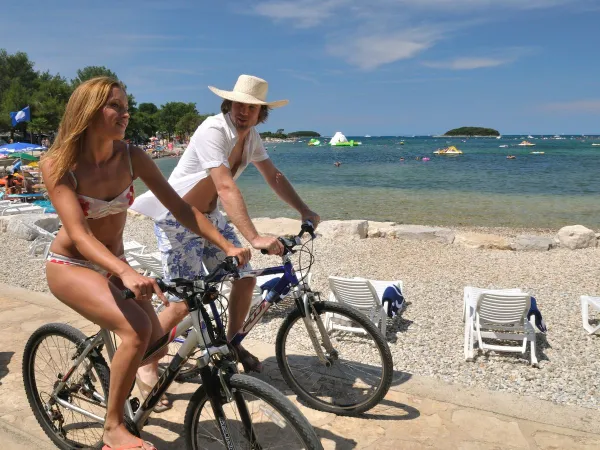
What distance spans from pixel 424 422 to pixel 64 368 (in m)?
2.26

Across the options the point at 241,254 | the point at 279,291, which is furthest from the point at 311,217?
the point at 241,254

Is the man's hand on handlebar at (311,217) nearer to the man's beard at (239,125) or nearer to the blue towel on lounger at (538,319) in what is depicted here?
the man's beard at (239,125)

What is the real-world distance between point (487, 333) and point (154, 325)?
12.6 feet

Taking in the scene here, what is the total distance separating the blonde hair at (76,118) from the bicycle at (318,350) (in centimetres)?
110

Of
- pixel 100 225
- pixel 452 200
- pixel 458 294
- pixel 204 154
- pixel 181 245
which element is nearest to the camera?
pixel 100 225

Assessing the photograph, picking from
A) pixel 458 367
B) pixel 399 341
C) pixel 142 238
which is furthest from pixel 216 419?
pixel 142 238

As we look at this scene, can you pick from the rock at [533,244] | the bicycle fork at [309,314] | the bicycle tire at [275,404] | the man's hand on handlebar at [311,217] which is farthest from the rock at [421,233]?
the bicycle tire at [275,404]

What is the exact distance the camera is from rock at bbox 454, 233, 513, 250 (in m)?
11.7

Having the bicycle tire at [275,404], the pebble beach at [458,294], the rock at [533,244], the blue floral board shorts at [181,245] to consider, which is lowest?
the pebble beach at [458,294]

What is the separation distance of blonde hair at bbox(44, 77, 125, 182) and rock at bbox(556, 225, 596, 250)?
457 inches

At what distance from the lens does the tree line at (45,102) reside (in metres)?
56.2

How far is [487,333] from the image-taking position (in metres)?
5.36

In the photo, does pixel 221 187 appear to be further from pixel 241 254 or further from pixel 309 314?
pixel 309 314

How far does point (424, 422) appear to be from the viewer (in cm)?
338
